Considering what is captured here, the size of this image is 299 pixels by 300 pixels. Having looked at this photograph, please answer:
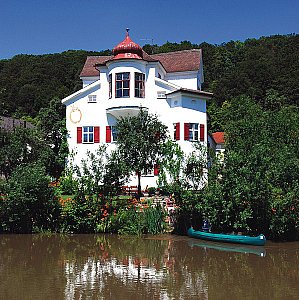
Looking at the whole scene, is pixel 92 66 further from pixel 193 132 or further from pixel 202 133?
pixel 202 133

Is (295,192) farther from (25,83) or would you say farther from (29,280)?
(25,83)

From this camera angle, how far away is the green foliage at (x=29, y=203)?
24.4m

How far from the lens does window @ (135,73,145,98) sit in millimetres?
33547

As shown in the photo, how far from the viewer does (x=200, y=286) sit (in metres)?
14.5

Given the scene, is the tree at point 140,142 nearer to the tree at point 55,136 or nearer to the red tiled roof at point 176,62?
the tree at point 55,136

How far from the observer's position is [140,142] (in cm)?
2739

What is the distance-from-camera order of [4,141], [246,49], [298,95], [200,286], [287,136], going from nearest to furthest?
1. [200,286]
2. [287,136]
3. [4,141]
4. [298,95]
5. [246,49]

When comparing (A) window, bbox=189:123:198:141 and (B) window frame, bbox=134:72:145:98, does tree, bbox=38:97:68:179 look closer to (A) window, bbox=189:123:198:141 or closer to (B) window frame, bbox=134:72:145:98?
(B) window frame, bbox=134:72:145:98

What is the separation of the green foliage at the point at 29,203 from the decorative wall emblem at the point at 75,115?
9.74 meters

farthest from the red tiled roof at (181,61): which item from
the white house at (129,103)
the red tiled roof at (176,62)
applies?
the white house at (129,103)

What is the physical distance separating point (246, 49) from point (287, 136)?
65.0 m

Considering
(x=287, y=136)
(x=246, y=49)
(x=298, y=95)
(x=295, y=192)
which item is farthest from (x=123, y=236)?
(x=246, y=49)

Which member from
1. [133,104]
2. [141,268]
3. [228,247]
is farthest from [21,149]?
[141,268]

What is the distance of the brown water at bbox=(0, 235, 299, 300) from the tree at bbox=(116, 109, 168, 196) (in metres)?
5.20
